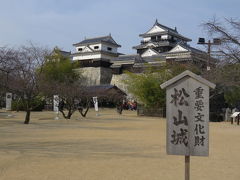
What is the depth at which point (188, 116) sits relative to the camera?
4.96 meters

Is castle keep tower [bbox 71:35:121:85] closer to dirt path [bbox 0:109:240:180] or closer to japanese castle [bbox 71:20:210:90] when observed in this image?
japanese castle [bbox 71:20:210:90]

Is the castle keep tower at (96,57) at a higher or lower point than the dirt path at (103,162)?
higher

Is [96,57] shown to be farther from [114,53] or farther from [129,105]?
[129,105]

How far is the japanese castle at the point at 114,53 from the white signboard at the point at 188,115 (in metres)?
44.4

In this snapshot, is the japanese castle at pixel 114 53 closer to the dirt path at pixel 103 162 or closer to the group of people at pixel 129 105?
the group of people at pixel 129 105

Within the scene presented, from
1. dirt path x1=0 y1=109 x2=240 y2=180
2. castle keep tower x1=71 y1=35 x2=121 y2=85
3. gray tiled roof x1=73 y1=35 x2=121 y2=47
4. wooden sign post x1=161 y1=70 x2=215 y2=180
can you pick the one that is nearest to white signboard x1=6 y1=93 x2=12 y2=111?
castle keep tower x1=71 y1=35 x2=121 y2=85

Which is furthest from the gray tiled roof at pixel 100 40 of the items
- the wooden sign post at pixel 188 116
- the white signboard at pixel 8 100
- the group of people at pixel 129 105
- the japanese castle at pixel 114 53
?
the wooden sign post at pixel 188 116

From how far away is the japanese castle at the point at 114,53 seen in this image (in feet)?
173

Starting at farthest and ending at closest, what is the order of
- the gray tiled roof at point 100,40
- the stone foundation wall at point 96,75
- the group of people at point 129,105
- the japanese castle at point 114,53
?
the gray tiled roof at point 100,40 → the stone foundation wall at point 96,75 → the japanese castle at point 114,53 → the group of people at point 129,105

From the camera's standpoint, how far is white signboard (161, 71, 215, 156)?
4.93 meters

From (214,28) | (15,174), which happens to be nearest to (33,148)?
(15,174)

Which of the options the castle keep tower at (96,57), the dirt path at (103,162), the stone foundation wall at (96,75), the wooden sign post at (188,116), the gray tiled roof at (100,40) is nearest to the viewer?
the wooden sign post at (188,116)

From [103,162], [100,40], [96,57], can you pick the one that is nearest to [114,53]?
[100,40]

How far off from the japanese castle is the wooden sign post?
146 ft
